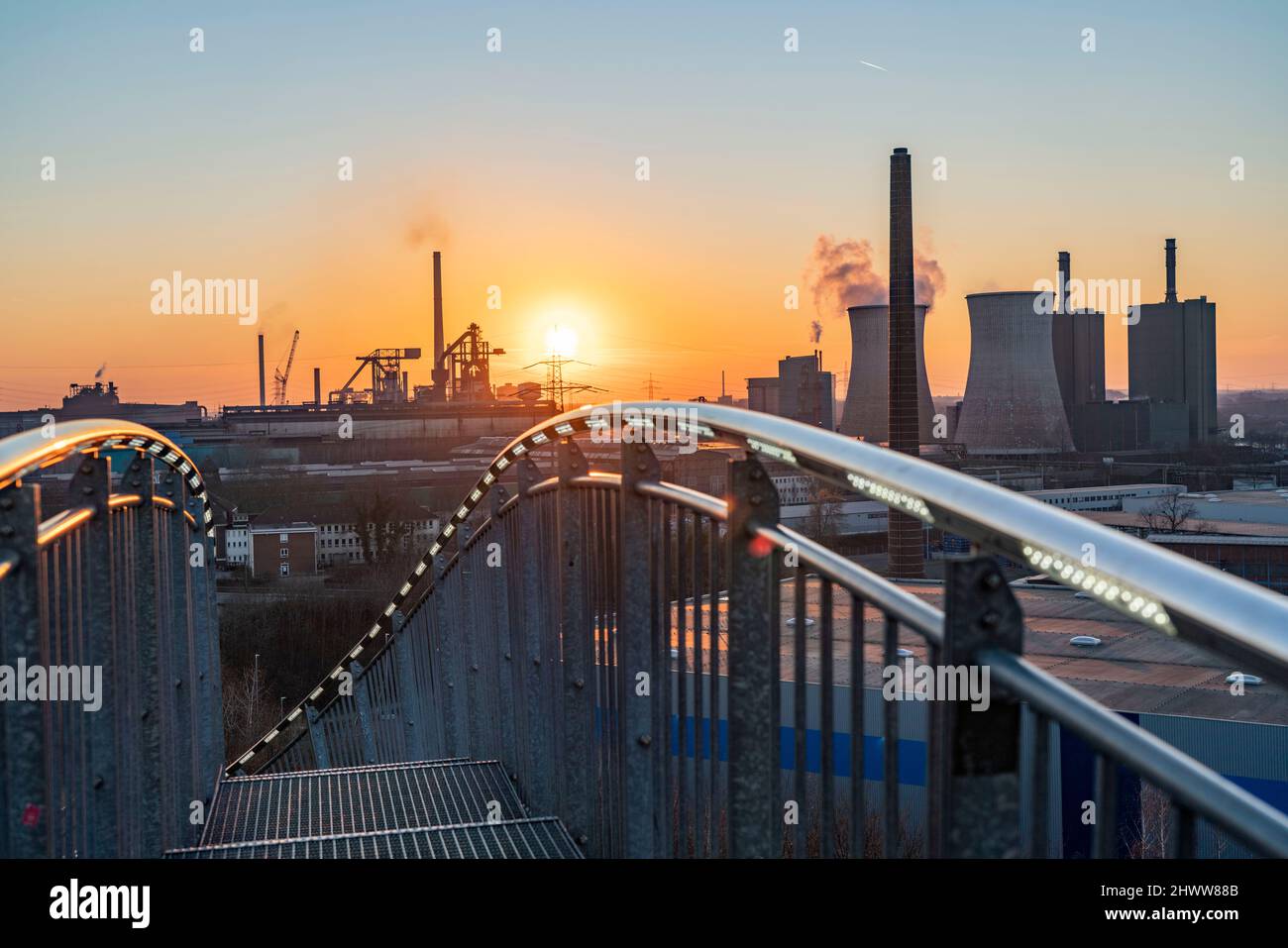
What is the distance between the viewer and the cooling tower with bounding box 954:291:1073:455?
4069cm

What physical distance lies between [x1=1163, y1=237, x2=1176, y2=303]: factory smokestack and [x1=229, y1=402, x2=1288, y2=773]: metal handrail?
7422 centimetres

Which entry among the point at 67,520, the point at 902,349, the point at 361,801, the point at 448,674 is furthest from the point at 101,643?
the point at 902,349

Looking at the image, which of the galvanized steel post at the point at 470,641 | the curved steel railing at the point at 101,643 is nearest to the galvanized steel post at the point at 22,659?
the curved steel railing at the point at 101,643

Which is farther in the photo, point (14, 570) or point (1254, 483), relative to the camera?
point (1254, 483)

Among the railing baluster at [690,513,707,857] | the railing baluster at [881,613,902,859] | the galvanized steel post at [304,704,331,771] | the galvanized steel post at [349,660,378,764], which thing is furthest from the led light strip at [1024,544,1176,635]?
the galvanized steel post at [304,704,331,771]

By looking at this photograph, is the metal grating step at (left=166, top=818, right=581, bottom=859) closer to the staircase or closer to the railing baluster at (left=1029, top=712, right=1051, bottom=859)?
the staircase

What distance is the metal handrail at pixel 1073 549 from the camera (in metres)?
0.84

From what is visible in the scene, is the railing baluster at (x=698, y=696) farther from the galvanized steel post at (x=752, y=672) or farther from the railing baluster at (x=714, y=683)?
the galvanized steel post at (x=752, y=672)

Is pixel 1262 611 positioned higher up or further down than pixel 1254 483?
higher up
